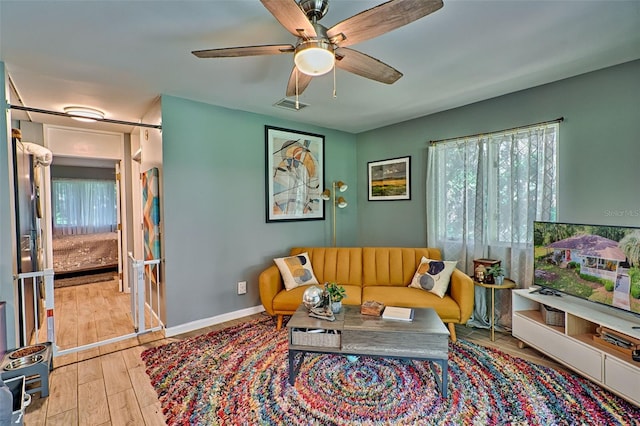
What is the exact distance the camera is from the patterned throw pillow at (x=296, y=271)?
321cm

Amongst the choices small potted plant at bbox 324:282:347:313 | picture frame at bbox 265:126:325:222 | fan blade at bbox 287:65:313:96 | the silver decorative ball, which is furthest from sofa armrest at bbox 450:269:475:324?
fan blade at bbox 287:65:313:96

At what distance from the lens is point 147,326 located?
10.6ft

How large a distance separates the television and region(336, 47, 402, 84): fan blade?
1.90 metres

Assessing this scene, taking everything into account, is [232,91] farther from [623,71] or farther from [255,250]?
[623,71]

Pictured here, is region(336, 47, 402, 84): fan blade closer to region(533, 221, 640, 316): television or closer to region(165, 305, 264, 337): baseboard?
region(533, 221, 640, 316): television

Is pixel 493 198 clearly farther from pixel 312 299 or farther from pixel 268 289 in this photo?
pixel 268 289

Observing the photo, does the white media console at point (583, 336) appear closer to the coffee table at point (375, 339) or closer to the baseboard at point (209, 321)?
the coffee table at point (375, 339)

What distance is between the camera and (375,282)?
11.4 ft

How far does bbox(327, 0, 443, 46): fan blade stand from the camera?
1.24m

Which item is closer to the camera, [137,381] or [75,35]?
[75,35]

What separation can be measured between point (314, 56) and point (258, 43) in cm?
74

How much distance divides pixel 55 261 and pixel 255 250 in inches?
174

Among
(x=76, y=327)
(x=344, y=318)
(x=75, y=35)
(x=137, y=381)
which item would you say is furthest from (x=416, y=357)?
(x=76, y=327)

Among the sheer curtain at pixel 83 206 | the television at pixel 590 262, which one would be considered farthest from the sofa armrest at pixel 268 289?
the sheer curtain at pixel 83 206
